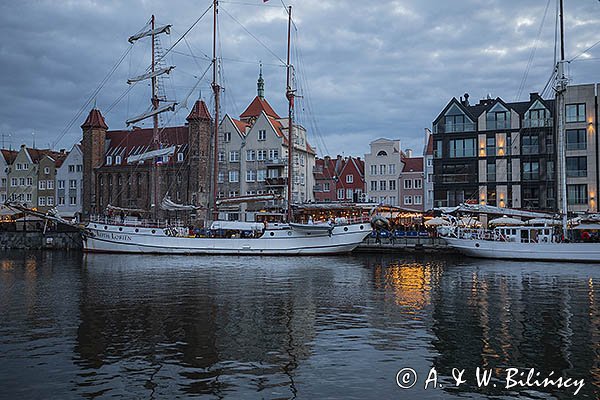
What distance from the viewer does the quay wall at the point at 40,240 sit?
238ft

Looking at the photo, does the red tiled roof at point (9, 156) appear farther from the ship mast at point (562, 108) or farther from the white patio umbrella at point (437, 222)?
the ship mast at point (562, 108)

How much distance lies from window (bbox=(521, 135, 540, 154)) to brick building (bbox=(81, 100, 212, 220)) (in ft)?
140

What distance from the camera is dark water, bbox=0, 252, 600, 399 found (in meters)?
13.8

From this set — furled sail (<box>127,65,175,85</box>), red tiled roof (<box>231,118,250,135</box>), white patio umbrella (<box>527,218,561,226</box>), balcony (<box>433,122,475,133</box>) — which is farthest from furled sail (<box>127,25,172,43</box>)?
white patio umbrella (<box>527,218,561,226</box>)

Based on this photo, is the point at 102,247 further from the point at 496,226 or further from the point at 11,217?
the point at 496,226

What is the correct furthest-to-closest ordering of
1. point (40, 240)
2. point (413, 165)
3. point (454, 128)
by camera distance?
point (413, 165) < point (40, 240) < point (454, 128)

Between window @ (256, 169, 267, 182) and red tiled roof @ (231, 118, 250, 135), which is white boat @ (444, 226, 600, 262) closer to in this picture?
window @ (256, 169, 267, 182)

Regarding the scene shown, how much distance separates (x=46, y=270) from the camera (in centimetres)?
4328

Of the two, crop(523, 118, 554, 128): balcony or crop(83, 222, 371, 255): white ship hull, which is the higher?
crop(523, 118, 554, 128): balcony

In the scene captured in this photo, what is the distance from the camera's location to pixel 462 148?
7325 cm

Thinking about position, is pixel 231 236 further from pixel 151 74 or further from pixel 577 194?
pixel 577 194

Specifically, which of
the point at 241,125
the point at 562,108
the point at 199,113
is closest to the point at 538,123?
the point at 562,108

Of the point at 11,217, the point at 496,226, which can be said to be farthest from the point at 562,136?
the point at 11,217

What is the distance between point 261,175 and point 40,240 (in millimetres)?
31068
